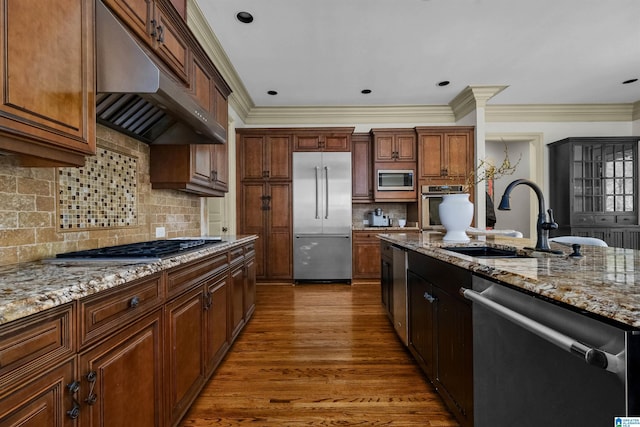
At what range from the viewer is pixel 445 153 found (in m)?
4.84

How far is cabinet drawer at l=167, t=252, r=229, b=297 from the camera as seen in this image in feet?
4.45

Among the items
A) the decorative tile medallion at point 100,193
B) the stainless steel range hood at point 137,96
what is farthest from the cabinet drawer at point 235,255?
the stainless steel range hood at point 137,96

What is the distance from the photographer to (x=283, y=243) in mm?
4676

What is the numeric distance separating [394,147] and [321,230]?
1.83 metres

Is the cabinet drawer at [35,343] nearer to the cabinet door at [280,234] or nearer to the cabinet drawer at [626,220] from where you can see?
the cabinet door at [280,234]

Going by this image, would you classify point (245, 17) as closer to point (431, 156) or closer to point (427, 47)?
point (427, 47)

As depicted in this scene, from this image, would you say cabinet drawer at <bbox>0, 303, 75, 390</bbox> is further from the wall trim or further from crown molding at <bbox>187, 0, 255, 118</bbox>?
the wall trim

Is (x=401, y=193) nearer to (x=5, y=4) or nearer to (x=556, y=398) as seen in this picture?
(x=556, y=398)

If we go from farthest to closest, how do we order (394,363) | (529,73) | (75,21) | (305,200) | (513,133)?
1. (513,133)
2. (305,200)
3. (529,73)
4. (394,363)
5. (75,21)

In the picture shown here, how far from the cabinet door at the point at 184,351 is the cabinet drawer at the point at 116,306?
15cm

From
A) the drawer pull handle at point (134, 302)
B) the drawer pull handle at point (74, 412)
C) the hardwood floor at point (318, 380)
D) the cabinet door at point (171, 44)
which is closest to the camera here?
the drawer pull handle at point (74, 412)

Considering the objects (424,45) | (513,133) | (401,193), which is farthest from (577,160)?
(424,45)

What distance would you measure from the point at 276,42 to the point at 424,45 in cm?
171

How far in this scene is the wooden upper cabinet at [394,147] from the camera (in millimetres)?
4898
